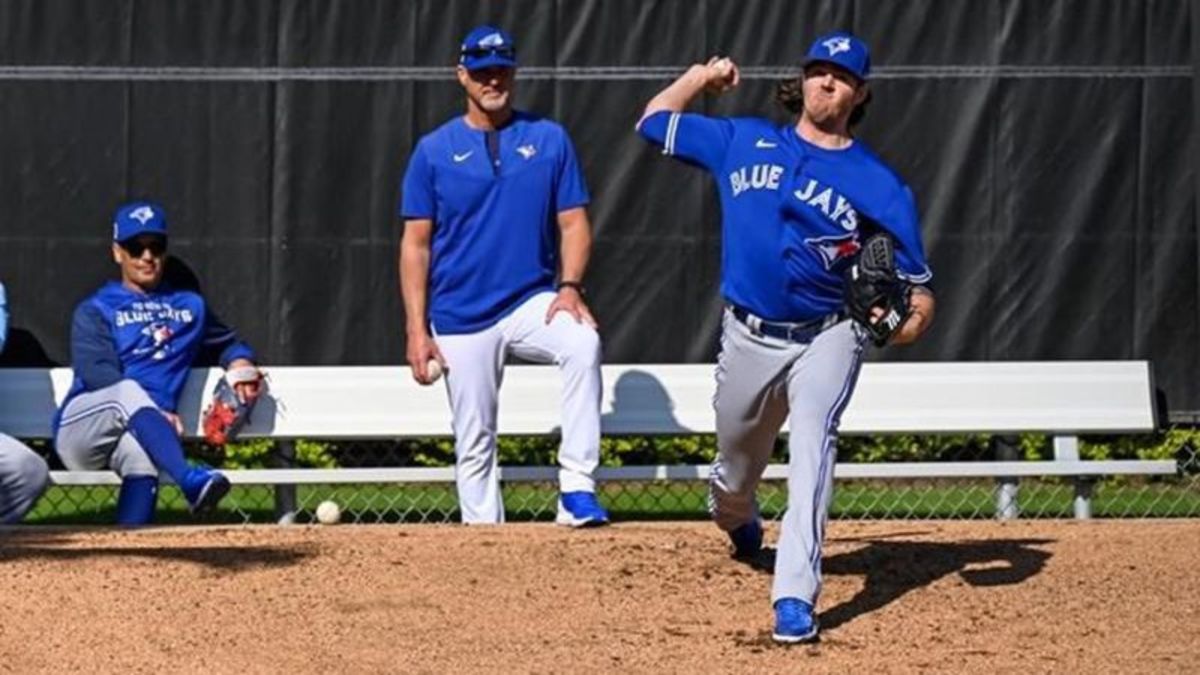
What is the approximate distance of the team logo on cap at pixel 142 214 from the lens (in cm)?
949

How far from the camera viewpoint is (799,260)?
698cm

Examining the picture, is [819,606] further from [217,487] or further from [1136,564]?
[217,487]

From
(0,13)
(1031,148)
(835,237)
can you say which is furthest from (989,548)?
(0,13)

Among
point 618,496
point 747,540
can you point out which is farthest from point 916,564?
point 618,496

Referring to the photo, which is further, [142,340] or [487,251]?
[142,340]

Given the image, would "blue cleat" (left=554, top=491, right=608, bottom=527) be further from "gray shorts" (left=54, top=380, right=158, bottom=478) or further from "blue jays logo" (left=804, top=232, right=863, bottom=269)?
"blue jays logo" (left=804, top=232, right=863, bottom=269)

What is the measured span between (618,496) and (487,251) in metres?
3.11

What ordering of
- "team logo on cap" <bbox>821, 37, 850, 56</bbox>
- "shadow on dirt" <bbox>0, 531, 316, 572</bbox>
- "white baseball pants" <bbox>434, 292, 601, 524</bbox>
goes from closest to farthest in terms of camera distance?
"team logo on cap" <bbox>821, 37, 850, 56</bbox> < "shadow on dirt" <bbox>0, 531, 316, 572</bbox> < "white baseball pants" <bbox>434, 292, 601, 524</bbox>

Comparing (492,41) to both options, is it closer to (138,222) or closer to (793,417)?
(138,222)

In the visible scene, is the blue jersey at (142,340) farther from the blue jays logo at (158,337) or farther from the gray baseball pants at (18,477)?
the gray baseball pants at (18,477)

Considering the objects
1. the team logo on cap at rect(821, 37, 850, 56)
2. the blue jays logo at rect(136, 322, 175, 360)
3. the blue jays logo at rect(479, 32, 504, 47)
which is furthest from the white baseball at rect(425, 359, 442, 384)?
the team logo on cap at rect(821, 37, 850, 56)

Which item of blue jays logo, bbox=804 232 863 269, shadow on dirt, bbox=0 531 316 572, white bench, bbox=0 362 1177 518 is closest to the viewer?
blue jays logo, bbox=804 232 863 269

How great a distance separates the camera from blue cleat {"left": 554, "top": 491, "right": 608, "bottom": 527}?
845 cm

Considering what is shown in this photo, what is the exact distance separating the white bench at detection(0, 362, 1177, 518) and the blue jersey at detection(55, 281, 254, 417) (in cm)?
19
